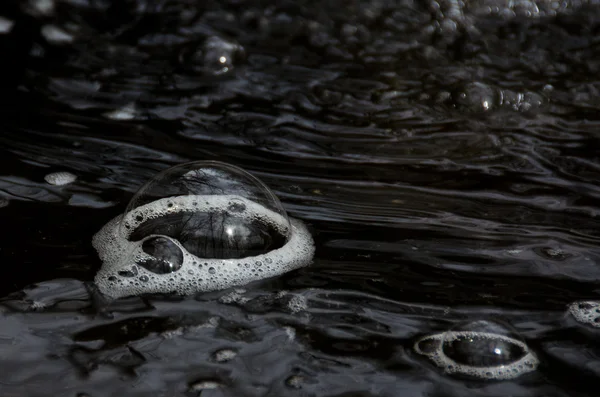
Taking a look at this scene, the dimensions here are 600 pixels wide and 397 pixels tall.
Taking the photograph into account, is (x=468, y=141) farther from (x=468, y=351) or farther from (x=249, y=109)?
(x=468, y=351)

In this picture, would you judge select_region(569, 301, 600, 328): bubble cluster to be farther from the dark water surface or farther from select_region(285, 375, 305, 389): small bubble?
select_region(285, 375, 305, 389): small bubble

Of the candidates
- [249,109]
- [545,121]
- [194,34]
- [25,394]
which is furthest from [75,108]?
[545,121]

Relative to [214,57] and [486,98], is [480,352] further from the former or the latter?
[214,57]

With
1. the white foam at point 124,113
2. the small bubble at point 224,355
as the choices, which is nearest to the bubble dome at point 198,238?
the small bubble at point 224,355

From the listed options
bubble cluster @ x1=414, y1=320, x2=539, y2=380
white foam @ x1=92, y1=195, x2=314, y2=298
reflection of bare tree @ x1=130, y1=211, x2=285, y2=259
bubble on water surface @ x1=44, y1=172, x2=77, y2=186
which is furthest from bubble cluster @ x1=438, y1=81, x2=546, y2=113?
bubble on water surface @ x1=44, y1=172, x2=77, y2=186

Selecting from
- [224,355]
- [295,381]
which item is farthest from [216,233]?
[295,381]

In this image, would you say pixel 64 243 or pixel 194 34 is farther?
pixel 194 34
